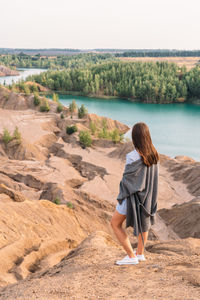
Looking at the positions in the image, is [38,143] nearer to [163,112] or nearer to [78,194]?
[78,194]

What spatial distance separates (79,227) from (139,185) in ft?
35.8

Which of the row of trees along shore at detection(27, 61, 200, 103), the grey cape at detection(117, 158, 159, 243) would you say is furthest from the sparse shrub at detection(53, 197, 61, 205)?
the row of trees along shore at detection(27, 61, 200, 103)

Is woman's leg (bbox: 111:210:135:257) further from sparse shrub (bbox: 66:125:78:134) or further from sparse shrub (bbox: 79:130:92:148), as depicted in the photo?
sparse shrub (bbox: 66:125:78:134)

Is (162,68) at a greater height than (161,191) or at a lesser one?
greater

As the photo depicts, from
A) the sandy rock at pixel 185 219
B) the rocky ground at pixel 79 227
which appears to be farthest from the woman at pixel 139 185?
the sandy rock at pixel 185 219

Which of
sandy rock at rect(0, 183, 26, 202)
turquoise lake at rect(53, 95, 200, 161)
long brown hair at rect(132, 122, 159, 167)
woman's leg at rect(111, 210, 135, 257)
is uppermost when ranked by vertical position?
long brown hair at rect(132, 122, 159, 167)

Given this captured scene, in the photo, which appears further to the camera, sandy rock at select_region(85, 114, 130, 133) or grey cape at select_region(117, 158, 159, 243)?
sandy rock at select_region(85, 114, 130, 133)

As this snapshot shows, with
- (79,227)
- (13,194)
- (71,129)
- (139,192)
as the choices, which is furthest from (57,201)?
(71,129)

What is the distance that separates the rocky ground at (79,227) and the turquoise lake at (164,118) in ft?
28.5

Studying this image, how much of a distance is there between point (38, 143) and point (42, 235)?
93.8 feet

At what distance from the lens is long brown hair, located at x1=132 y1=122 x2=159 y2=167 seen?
5992 mm

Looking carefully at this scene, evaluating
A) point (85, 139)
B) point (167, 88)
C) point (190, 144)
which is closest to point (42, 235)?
point (85, 139)

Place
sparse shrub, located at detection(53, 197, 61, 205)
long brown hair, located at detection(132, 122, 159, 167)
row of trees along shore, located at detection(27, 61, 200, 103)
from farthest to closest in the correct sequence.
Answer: row of trees along shore, located at detection(27, 61, 200, 103), sparse shrub, located at detection(53, 197, 61, 205), long brown hair, located at detection(132, 122, 159, 167)

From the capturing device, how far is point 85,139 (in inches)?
1620
